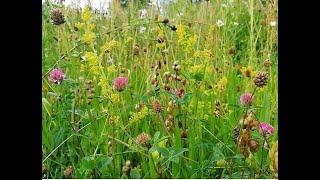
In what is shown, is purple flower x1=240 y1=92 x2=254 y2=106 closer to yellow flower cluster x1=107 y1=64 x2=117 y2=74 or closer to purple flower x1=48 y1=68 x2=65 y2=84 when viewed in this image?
yellow flower cluster x1=107 y1=64 x2=117 y2=74

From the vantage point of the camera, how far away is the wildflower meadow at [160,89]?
4344 millimetres

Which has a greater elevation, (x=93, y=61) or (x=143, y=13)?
(x=143, y=13)

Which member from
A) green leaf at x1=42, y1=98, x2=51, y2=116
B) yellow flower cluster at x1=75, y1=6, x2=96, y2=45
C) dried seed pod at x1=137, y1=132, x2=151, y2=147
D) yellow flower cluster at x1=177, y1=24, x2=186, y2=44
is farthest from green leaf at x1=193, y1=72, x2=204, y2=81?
green leaf at x1=42, y1=98, x2=51, y2=116

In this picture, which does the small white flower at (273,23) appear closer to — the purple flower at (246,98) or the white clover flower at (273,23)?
the white clover flower at (273,23)

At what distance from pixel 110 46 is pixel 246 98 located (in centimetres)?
46

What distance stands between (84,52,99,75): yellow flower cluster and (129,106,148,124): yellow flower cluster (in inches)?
7.1

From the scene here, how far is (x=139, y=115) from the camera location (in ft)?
14.3

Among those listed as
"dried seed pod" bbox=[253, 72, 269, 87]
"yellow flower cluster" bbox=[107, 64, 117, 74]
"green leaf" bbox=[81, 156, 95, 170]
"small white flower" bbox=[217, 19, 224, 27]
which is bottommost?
"green leaf" bbox=[81, 156, 95, 170]

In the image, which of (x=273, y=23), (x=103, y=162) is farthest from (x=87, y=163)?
(x=273, y=23)

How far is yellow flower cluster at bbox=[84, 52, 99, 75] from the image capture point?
14.4 feet

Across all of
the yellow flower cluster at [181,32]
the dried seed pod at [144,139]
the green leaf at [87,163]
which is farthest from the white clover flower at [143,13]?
the green leaf at [87,163]

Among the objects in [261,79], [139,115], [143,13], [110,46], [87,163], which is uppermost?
[143,13]

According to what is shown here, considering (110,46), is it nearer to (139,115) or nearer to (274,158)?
(139,115)
